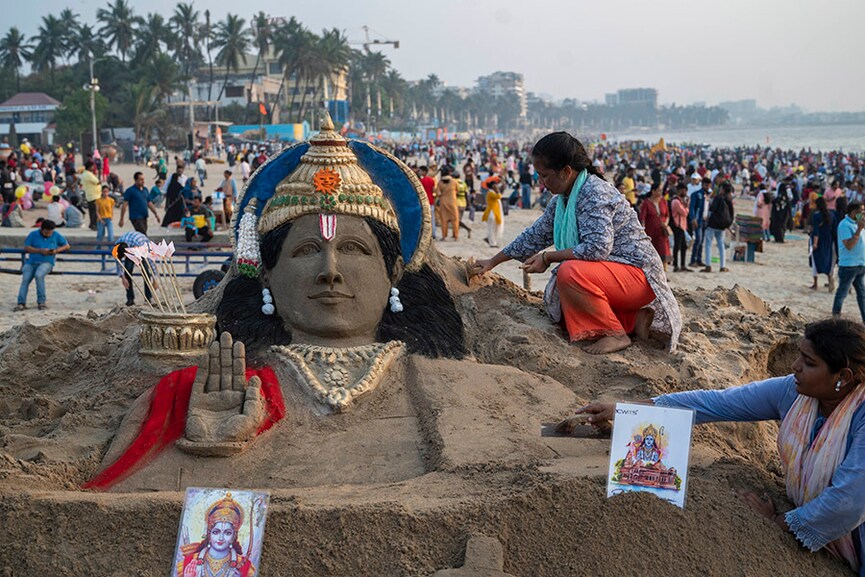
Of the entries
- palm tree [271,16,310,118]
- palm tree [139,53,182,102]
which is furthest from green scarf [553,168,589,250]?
palm tree [271,16,310,118]

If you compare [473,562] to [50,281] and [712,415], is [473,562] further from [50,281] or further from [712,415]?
[50,281]

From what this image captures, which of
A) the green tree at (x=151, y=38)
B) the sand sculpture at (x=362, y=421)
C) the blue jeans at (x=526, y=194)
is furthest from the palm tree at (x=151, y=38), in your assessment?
the sand sculpture at (x=362, y=421)

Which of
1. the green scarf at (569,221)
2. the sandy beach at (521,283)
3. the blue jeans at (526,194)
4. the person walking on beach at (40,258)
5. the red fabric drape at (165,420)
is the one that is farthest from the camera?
the blue jeans at (526,194)

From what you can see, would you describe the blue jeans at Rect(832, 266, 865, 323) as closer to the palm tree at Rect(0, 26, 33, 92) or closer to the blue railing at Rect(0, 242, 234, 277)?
the blue railing at Rect(0, 242, 234, 277)

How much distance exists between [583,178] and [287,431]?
8.11 ft

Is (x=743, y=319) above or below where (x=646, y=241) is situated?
below

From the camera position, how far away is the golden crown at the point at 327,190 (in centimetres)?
566

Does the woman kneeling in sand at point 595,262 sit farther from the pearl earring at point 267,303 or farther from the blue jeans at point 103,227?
the blue jeans at point 103,227

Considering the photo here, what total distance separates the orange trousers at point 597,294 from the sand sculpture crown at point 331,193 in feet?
3.13

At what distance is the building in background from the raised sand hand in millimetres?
51337

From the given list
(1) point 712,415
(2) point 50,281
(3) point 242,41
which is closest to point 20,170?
(2) point 50,281

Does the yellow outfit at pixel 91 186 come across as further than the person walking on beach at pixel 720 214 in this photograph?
Yes

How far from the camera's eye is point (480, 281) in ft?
22.5

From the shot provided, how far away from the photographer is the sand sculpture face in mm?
5570
